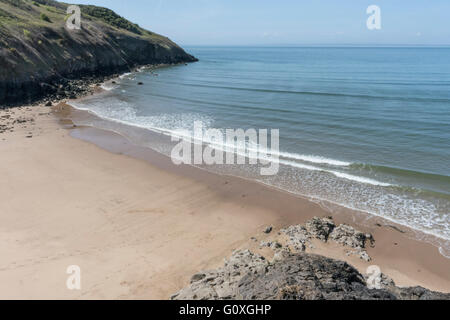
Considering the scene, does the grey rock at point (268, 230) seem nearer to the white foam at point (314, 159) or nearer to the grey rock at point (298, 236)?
the grey rock at point (298, 236)

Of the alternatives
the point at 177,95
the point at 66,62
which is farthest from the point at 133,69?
the point at 177,95

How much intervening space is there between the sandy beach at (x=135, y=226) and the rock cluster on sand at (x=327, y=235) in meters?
0.44

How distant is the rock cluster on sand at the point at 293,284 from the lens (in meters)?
6.89

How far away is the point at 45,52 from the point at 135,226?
3982 centimetres

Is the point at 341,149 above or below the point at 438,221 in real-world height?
above

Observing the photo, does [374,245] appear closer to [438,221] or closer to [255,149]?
[438,221]

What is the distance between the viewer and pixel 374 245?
12602 millimetres

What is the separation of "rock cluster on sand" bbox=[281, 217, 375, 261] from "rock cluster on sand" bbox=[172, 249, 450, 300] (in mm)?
3187

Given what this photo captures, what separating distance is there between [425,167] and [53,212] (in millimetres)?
23033

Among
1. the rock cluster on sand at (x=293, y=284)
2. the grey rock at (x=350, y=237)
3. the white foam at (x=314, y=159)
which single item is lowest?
the grey rock at (x=350, y=237)

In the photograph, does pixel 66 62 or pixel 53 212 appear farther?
pixel 66 62

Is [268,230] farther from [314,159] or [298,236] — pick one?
[314,159]

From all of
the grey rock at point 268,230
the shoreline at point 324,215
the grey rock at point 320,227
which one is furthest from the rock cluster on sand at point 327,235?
the grey rock at point 268,230

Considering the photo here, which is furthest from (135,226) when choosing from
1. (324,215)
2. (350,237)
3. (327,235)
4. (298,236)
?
(350,237)
